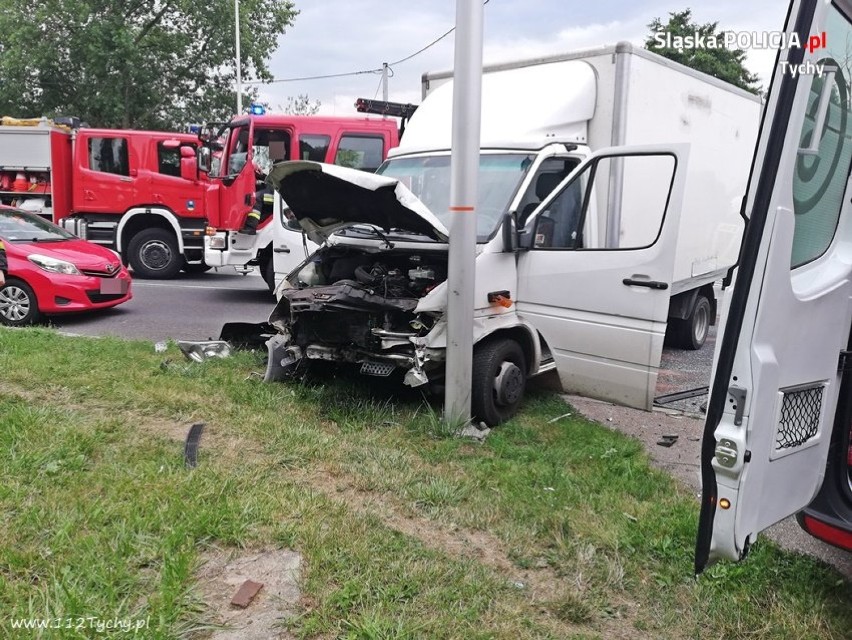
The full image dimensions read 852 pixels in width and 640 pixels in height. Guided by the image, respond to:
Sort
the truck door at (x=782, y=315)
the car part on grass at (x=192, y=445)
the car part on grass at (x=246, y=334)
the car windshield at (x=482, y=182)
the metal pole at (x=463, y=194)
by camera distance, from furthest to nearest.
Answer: the car part on grass at (x=246, y=334) < the car windshield at (x=482, y=182) < the metal pole at (x=463, y=194) < the car part on grass at (x=192, y=445) < the truck door at (x=782, y=315)

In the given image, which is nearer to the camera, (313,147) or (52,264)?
(52,264)

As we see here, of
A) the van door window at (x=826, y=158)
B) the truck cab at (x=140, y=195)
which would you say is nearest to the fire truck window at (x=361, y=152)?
the truck cab at (x=140, y=195)

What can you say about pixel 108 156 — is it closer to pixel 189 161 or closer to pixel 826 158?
pixel 189 161

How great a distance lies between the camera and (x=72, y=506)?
3.32m

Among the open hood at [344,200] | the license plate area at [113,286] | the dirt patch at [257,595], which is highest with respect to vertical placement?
the open hood at [344,200]

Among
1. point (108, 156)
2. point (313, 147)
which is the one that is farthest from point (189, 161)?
point (313, 147)

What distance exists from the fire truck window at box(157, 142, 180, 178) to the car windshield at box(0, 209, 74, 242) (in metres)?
3.75

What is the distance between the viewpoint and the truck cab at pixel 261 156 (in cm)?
1082

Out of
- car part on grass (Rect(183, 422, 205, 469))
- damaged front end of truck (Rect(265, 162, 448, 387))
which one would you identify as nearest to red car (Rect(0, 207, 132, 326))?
damaged front end of truck (Rect(265, 162, 448, 387))

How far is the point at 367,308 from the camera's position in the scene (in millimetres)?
4805

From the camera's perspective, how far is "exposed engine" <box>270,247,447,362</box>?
480cm

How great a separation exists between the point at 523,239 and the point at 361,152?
6.64 metres

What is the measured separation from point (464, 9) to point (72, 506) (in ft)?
12.1

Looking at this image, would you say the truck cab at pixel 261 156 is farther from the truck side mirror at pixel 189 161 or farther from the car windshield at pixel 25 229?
the car windshield at pixel 25 229
